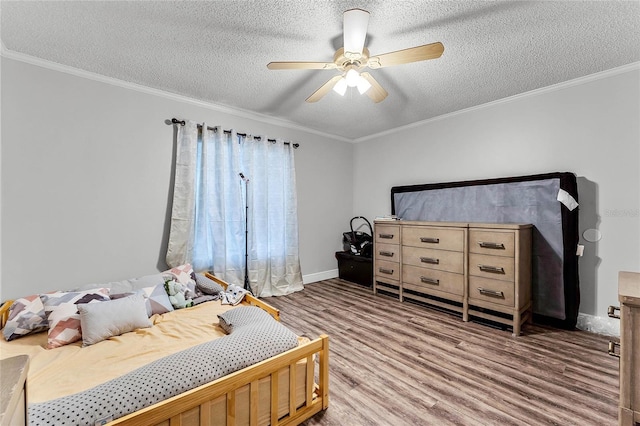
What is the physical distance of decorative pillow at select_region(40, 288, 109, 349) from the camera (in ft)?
5.58

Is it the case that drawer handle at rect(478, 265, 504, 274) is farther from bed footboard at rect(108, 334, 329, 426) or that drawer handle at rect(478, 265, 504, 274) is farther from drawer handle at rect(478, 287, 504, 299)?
bed footboard at rect(108, 334, 329, 426)

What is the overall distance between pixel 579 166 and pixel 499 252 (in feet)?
3.84

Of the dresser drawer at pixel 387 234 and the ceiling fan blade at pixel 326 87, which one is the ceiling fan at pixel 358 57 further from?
the dresser drawer at pixel 387 234

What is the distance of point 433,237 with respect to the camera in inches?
123

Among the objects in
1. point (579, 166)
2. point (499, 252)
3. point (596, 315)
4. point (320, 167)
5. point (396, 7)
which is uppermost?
point (396, 7)

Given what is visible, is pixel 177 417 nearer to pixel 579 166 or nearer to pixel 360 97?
pixel 360 97

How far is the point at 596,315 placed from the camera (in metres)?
2.53

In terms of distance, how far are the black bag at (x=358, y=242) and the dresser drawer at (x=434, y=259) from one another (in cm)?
85

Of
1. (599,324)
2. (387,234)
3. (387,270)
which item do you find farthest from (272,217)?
(599,324)

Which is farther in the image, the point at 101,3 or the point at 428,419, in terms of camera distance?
the point at 101,3

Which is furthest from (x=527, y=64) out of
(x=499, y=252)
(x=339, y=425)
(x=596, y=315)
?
(x=339, y=425)

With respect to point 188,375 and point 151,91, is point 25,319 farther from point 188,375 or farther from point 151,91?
point 151,91

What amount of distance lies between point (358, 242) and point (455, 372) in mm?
2571

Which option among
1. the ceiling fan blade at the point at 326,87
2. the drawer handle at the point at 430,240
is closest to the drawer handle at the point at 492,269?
the drawer handle at the point at 430,240
